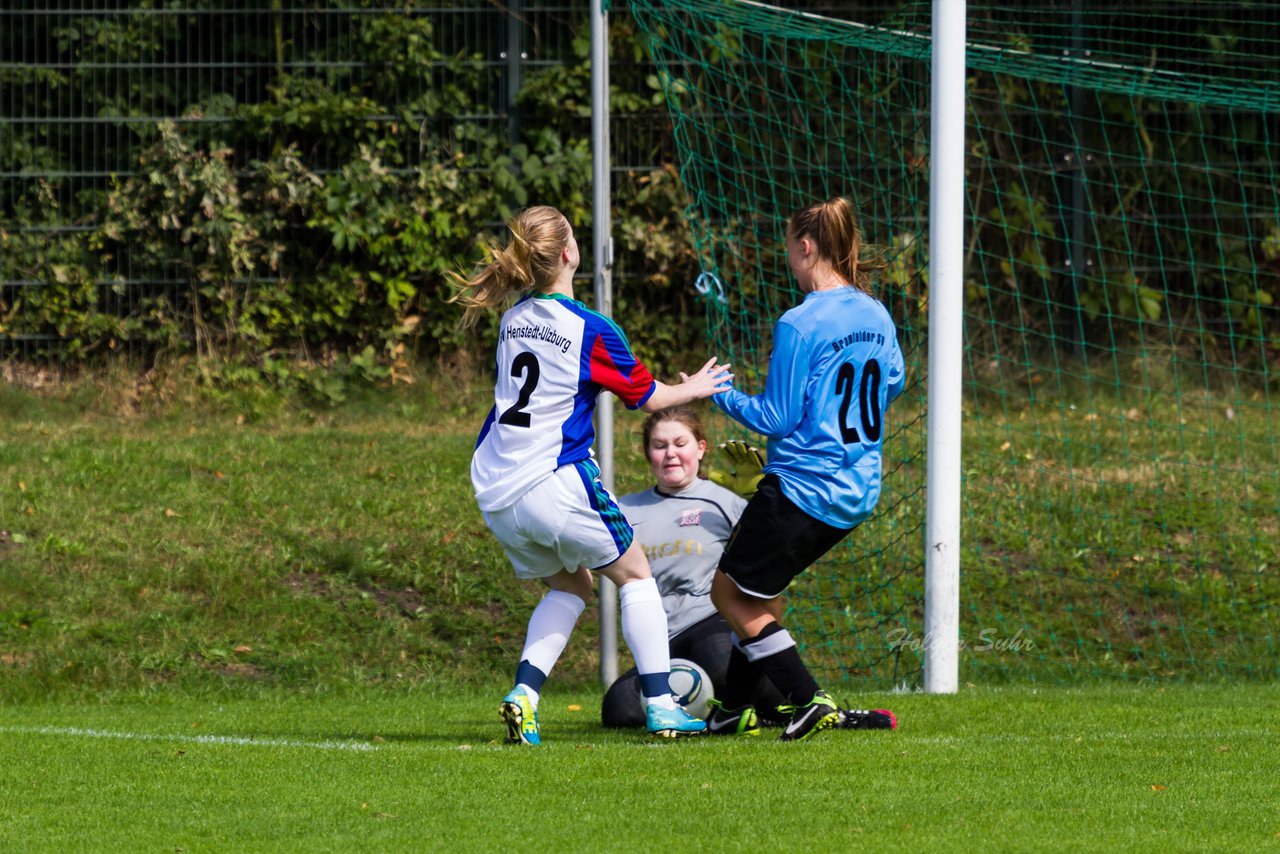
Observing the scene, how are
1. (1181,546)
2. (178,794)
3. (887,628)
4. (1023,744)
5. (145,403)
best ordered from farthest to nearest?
(145,403) < (1181,546) < (887,628) < (1023,744) < (178,794)

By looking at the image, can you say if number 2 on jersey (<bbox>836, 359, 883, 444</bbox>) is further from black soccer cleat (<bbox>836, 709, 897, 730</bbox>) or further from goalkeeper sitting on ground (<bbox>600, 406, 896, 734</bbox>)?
black soccer cleat (<bbox>836, 709, 897, 730</bbox>)

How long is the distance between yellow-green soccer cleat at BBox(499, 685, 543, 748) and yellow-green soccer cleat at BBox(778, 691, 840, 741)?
78cm

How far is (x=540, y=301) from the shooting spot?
5.10m

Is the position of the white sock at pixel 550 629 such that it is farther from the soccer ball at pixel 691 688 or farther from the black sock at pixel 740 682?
the black sock at pixel 740 682

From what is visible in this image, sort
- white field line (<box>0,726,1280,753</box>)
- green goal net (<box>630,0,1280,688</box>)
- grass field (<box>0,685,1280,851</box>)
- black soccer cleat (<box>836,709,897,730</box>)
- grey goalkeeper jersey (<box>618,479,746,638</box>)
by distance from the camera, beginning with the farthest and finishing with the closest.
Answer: green goal net (<box>630,0,1280,688</box>) → grey goalkeeper jersey (<box>618,479,746,638</box>) → black soccer cleat (<box>836,709,897,730</box>) → white field line (<box>0,726,1280,753</box>) → grass field (<box>0,685,1280,851</box>)

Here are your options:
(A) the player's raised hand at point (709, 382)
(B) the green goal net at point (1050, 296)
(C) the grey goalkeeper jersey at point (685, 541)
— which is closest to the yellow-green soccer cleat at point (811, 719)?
(C) the grey goalkeeper jersey at point (685, 541)

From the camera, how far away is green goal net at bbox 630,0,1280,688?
8039mm

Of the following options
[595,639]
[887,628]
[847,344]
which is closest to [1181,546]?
[887,628]

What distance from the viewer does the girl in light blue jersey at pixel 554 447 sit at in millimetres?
4957

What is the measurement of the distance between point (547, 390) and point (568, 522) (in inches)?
16.2

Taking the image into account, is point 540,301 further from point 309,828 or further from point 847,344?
point 309,828

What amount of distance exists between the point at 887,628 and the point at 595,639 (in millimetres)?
1421

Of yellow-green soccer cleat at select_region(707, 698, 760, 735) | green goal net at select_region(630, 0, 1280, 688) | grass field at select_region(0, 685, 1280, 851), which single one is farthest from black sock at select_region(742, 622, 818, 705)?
green goal net at select_region(630, 0, 1280, 688)

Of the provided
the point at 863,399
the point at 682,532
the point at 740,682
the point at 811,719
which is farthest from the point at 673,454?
the point at 811,719
